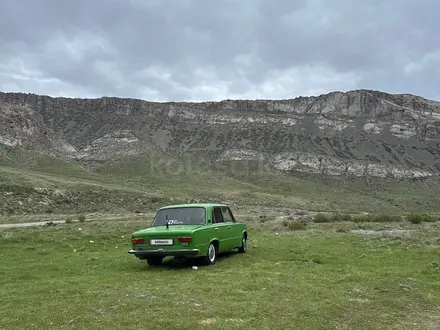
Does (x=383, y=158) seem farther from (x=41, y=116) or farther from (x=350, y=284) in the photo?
(x=350, y=284)

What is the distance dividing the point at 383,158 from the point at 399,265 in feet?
381

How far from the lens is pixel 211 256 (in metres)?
14.3

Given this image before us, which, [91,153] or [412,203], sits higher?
[91,153]

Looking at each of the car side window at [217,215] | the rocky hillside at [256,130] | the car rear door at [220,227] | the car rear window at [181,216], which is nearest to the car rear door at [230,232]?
the car rear door at [220,227]

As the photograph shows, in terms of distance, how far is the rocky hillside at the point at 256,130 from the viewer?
119 m

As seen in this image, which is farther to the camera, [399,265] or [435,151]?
[435,151]

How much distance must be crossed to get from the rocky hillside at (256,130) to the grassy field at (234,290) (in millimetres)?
97301

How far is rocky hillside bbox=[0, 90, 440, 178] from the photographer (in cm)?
11921

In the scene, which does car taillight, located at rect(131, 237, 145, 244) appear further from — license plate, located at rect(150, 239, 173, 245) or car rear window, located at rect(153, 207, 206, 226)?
car rear window, located at rect(153, 207, 206, 226)

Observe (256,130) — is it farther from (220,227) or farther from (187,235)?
(187,235)

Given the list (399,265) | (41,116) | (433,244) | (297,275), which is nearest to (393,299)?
(297,275)

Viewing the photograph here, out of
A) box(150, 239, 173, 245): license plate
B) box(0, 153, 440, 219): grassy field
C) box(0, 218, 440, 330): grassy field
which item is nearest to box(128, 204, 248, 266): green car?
box(150, 239, 173, 245): license plate

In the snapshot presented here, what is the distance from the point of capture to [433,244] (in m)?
19.3

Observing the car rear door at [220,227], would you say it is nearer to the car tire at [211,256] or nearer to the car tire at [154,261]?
the car tire at [211,256]
